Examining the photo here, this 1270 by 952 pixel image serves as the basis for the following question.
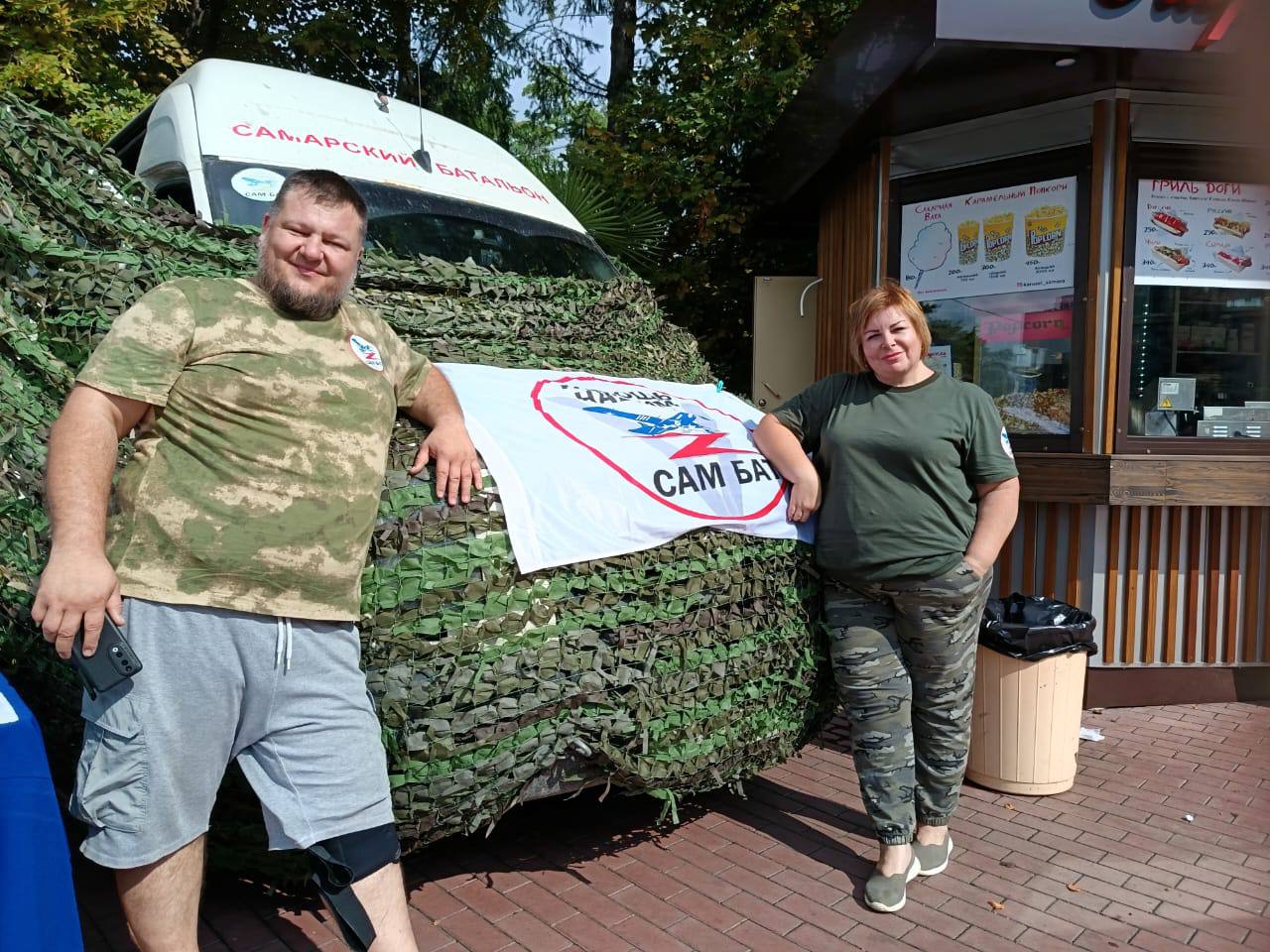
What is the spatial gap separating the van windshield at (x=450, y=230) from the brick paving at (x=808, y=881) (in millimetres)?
2117

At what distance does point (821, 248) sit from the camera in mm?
6582

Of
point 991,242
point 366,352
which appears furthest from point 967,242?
point 366,352

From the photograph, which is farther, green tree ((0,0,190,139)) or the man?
green tree ((0,0,190,139))

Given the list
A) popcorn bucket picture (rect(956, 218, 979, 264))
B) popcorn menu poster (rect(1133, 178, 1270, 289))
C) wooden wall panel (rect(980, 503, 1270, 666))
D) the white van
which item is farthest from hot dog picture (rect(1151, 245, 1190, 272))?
the white van

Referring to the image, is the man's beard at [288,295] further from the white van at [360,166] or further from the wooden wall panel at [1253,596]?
the wooden wall panel at [1253,596]

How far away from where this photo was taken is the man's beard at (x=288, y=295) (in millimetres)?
2195

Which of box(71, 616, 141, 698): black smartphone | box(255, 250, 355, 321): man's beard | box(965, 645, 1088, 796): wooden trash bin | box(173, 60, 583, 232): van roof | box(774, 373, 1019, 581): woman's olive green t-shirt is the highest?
box(173, 60, 583, 232): van roof

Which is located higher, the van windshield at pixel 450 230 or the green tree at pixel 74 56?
the green tree at pixel 74 56

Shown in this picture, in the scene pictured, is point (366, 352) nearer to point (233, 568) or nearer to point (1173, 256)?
point (233, 568)

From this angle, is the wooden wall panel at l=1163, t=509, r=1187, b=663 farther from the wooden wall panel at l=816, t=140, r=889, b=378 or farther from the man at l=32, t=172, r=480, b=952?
the man at l=32, t=172, r=480, b=952

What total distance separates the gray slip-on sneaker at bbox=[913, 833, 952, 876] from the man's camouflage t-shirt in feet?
6.86

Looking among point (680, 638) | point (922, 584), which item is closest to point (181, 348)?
point (680, 638)

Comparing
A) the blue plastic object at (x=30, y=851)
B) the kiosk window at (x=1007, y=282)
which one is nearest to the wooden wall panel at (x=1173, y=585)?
the kiosk window at (x=1007, y=282)

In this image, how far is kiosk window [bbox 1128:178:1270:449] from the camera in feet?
15.7
